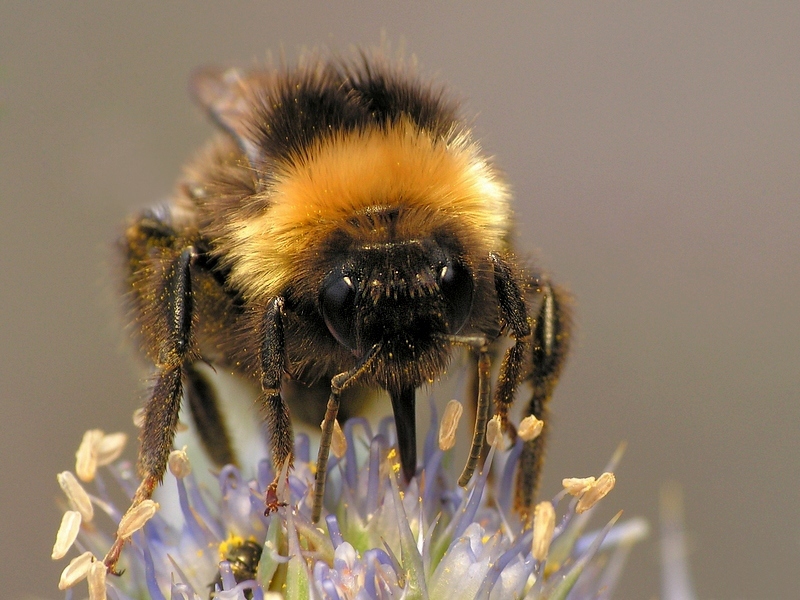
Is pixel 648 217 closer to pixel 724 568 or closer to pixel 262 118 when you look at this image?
pixel 724 568

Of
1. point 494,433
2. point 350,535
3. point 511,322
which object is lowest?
point 350,535

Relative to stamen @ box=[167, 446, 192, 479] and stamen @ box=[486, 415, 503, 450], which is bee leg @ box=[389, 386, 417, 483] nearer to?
stamen @ box=[486, 415, 503, 450]

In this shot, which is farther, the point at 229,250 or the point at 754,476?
the point at 754,476

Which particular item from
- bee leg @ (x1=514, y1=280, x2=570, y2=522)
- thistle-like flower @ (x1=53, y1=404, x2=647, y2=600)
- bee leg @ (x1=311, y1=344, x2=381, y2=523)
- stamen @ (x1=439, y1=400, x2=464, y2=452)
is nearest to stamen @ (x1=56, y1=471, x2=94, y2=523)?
thistle-like flower @ (x1=53, y1=404, x2=647, y2=600)

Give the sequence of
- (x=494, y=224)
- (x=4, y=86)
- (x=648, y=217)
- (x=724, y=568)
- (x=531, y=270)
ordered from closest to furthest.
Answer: (x=494, y=224), (x=531, y=270), (x=4, y=86), (x=724, y=568), (x=648, y=217)

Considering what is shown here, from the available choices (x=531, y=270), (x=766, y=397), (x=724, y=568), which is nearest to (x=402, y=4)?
(x=766, y=397)

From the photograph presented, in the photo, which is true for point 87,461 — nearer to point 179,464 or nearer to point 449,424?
point 179,464

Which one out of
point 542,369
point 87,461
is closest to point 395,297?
point 542,369
